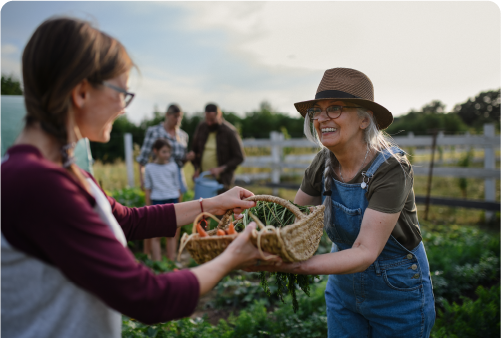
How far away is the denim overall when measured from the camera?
6.12 feet

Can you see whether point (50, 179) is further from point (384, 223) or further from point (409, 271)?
point (409, 271)

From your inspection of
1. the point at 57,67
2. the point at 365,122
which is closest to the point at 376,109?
the point at 365,122

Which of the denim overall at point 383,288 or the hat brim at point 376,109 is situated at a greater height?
the hat brim at point 376,109

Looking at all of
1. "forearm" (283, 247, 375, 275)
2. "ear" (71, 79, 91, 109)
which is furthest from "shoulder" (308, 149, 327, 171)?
"ear" (71, 79, 91, 109)

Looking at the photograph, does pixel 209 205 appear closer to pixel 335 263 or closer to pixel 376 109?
pixel 335 263

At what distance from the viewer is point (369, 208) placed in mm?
1703

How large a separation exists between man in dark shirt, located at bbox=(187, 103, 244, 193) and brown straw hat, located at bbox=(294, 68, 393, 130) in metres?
3.80

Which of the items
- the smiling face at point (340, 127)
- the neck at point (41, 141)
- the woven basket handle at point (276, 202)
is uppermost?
the smiling face at point (340, 127)

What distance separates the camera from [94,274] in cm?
100

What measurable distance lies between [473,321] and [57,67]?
3.29m

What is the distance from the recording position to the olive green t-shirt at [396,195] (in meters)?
1.68

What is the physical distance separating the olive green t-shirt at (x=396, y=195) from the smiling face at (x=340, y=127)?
176 mm

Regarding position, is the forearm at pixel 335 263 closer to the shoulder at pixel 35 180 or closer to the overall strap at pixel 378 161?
the overall strap at pixel 378 161

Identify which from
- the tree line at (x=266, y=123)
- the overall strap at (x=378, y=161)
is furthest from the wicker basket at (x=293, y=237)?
the tree line at (x=266, y=123)
